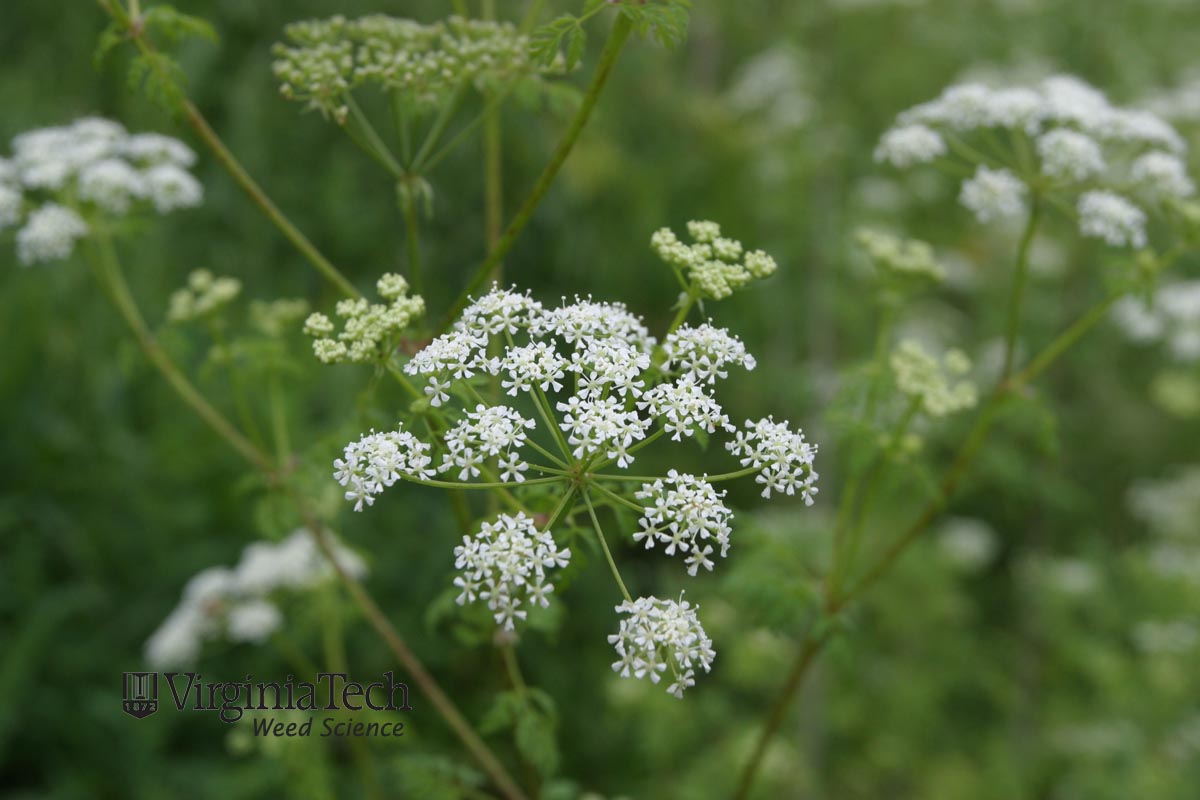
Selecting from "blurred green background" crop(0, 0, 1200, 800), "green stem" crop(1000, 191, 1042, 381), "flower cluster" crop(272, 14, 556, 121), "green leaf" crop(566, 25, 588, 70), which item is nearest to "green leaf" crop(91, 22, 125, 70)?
"flower cluster" crop(272, 14, 556, 121)

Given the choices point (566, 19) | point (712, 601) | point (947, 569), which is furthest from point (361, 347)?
point (947, 569)

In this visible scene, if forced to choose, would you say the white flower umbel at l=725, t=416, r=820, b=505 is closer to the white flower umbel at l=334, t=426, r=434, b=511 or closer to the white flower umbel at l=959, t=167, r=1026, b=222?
the white flower umbel at l=334, t=426, r=434, b=511

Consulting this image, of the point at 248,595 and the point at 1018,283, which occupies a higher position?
the point at 1018,283

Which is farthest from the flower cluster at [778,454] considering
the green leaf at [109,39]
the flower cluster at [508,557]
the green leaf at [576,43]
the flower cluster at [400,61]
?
the green leaf at [109,39]

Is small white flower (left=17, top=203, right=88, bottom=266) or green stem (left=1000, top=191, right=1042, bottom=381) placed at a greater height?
small white flower (left=17, top=203, right=88, bottom=266)

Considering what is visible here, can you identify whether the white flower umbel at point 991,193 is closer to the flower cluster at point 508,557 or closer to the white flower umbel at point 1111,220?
the white flower umbel at point 1111,220

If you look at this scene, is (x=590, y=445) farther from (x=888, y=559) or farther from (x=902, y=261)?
(x=902, y=261)

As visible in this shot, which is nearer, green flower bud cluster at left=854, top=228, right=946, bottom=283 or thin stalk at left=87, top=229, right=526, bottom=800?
thin stalk at left=87, top=229, right=526, bottom=800

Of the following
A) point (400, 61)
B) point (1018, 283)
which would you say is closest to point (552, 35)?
point (400, 61)
